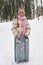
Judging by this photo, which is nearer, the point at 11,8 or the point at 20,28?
the point at 20,28

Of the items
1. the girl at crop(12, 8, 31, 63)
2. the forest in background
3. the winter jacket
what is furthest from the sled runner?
the forest in background

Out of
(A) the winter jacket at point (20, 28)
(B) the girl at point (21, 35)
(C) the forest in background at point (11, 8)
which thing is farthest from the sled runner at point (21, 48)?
(C) the forest in background at point (11, 8)

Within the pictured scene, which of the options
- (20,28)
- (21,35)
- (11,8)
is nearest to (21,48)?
(21,35)

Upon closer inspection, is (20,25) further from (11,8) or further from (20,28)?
(11,8)

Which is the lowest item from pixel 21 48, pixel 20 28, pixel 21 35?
pixel 21 48

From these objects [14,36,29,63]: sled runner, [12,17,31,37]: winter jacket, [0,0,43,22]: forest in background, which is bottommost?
[0,0,43,22]: forest in background

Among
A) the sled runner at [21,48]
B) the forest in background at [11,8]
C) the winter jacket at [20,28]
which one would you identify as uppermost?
the winter jacket at [20,28]

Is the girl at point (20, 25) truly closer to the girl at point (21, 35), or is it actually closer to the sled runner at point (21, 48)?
the girl at point (21, 35)

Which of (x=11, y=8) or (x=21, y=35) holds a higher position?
(x=21, y=35)

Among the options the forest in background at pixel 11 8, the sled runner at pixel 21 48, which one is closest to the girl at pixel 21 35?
the sled runner at pixel 21 48

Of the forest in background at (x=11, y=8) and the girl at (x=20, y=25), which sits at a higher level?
the girl at (x=20, y=25)

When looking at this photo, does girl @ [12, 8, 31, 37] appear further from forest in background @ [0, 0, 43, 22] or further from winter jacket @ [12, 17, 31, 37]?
forest in background @ [0, 0, 43, 22]

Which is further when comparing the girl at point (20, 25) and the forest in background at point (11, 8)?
the forest in background at point (11, 8)

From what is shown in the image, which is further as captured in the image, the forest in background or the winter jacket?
the forest in background
